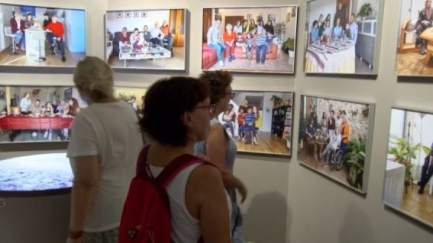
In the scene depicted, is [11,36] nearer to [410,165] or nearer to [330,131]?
[330,131]

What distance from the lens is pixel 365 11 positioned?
1.88m

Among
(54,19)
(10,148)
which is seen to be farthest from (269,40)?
(10,148)

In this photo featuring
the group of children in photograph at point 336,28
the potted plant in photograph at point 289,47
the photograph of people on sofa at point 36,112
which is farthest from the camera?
the photograph of people on sofa at point 36,112

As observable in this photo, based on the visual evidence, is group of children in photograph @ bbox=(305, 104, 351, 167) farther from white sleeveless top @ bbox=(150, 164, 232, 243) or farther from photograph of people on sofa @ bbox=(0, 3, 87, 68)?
photograph of people on sofa @ bbox=(0, 3, 87, 68)

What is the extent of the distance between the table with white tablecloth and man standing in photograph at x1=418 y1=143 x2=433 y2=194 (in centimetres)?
63

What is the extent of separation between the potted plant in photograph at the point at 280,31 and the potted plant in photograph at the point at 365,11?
69 cm

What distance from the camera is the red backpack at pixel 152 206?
0.93 m

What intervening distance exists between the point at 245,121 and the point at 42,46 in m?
1.65

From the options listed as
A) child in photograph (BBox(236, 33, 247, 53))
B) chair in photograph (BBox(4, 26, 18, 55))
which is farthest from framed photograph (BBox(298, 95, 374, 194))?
chair in photograph (BBox(4, 26, 18, 55))

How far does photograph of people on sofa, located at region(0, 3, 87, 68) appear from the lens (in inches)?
111

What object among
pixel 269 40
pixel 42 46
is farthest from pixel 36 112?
pixel 269 40

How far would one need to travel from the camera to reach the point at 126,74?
10.0 feet

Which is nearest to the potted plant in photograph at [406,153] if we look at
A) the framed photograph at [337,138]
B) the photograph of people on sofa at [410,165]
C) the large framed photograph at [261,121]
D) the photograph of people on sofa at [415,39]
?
the photograph of people on sofa at [410,165]

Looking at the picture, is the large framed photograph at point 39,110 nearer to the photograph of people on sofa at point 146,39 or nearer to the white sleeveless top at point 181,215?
the photograph of people on sofa at point 146,39
